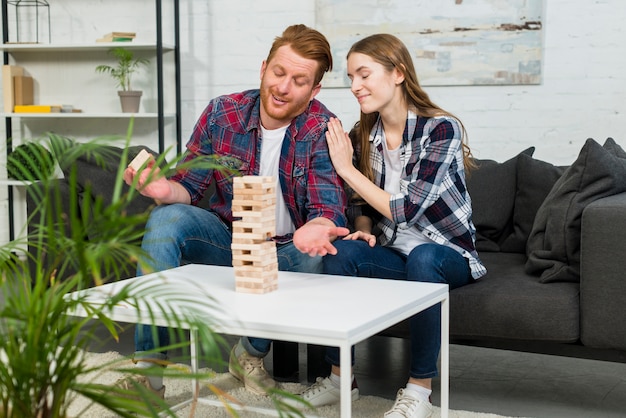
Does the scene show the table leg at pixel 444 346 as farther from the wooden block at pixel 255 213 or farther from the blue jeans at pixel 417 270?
the wooden block at pixel 255 213

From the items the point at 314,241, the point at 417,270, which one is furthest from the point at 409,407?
the point at 314,241

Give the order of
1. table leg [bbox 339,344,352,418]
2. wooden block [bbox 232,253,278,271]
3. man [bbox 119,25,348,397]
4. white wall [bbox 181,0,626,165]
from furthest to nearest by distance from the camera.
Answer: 1. white wall [bbox 181,0,626,165]
2. man [bbox 119,25,348,397]
3. wooden block [bbox 232,253,278,271]
4. table leg [bbox 339,344,352,418]

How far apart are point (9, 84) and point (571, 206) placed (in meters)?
3.38

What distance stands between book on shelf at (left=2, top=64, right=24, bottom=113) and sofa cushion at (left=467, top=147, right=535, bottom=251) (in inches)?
112

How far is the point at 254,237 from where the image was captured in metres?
2.04

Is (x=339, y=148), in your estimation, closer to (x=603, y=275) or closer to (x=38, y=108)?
(x=603, y=275)

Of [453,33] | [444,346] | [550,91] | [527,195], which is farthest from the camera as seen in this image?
[453,33]

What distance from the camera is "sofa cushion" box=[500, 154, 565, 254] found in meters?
3.04

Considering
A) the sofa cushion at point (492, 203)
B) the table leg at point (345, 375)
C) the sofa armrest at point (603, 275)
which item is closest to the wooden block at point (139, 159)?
the table leg at point (345, 375)

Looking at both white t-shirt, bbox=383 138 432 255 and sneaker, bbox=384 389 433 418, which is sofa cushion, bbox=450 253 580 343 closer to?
white t-shirt, bbox=383 138 432 255

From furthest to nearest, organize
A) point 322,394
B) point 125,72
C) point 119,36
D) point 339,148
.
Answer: point 125,72 → point 119,36 → point 339,148 → point 322,394

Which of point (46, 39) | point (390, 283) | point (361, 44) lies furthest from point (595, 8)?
point (46, 39)

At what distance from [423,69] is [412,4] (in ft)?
1.02

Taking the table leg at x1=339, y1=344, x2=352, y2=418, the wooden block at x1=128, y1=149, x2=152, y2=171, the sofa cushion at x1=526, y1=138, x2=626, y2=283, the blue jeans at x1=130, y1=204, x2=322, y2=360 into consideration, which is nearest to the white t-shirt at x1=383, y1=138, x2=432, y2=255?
the blue jeans at x1=130, y1=204, x2=322, y2=360
